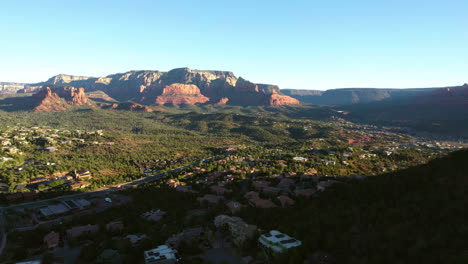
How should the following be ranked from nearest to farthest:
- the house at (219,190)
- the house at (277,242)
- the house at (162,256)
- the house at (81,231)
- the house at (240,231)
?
the house at (277,242)
the house at (162,256)
the house at (240,231)
the house at (81,231)
the house at (219,190)

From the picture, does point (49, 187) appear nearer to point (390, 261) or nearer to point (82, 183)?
point (82, 183)

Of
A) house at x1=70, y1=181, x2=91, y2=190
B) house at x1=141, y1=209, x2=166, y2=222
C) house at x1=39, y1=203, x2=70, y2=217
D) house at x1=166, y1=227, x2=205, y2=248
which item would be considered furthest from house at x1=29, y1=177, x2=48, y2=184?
house at x1=166, y1=227, x2=205, y2=248

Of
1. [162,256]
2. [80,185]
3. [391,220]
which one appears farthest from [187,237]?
[80,185]

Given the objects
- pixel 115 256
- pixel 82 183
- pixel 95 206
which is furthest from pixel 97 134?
pixel 115 256

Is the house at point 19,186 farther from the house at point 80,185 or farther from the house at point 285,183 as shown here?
the house at point 285,183

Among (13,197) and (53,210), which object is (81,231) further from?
(13,197)

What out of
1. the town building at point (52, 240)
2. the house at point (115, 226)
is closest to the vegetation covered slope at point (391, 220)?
the house at point (115, 226)
